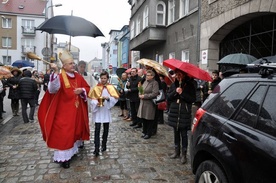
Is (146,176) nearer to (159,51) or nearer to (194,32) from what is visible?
(194,32)

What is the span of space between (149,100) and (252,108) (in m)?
4.58

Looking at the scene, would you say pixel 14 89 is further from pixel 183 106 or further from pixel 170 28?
pixel 170 28

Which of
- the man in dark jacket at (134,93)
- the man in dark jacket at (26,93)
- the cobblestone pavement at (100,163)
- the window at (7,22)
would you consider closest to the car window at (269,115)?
the cobblestone pavement at (100,163)

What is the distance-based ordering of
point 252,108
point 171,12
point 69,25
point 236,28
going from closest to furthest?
1. point 252,108
2. point 69,25
3. point 236,28
4. point 171,12

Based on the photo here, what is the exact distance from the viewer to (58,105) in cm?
493

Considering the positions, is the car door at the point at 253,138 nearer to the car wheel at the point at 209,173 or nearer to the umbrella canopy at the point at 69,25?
the car wheel at the point at 209,173

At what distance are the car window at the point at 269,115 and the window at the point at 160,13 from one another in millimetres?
15427

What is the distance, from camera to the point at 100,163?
510 centimetres

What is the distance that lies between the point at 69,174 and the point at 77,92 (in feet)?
4.68

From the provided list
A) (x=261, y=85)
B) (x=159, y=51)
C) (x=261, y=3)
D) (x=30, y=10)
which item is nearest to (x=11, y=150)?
(x=261, y=85)

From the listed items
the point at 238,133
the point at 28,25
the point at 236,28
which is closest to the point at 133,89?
the point at 236,28

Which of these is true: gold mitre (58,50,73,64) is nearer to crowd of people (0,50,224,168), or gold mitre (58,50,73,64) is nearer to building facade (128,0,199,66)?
crowd of people (0,50,224,168)

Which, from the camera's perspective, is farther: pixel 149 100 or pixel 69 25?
pixel 149 100

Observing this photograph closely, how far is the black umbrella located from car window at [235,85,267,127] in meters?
5.04
